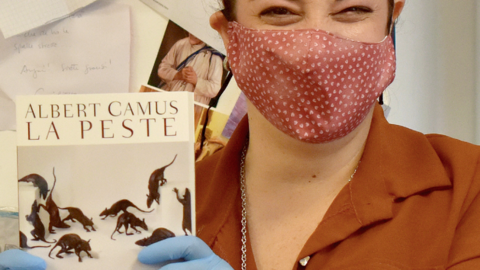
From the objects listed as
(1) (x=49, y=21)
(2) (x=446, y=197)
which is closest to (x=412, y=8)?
(2) (x=446, y=197)

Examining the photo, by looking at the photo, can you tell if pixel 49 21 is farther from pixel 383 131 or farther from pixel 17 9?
pixel 383 131

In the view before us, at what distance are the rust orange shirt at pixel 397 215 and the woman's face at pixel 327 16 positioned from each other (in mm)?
213

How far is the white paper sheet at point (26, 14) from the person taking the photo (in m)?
0.99

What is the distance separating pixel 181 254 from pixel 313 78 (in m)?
0.36

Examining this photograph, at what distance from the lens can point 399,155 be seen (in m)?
0.76

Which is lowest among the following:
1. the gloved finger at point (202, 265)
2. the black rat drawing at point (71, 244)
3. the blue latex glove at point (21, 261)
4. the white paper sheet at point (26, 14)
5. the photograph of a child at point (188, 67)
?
the gloved finger at point (202, 265)

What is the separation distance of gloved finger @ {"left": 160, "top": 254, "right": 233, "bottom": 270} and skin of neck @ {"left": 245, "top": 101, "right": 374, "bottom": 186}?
24 cm

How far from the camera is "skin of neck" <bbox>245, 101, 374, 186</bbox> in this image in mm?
758

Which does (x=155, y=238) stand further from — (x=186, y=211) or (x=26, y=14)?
(x=26, y=14)

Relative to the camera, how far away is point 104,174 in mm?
594

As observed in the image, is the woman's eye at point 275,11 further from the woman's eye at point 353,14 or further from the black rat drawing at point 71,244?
the black rat drawing at point 71,244

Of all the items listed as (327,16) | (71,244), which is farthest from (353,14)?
(71,244)

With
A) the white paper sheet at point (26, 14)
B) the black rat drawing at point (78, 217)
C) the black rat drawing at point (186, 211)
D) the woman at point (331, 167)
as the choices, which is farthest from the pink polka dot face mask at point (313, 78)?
the white paper sheet at point (26, 14)

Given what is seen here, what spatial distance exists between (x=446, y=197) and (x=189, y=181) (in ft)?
1.51
